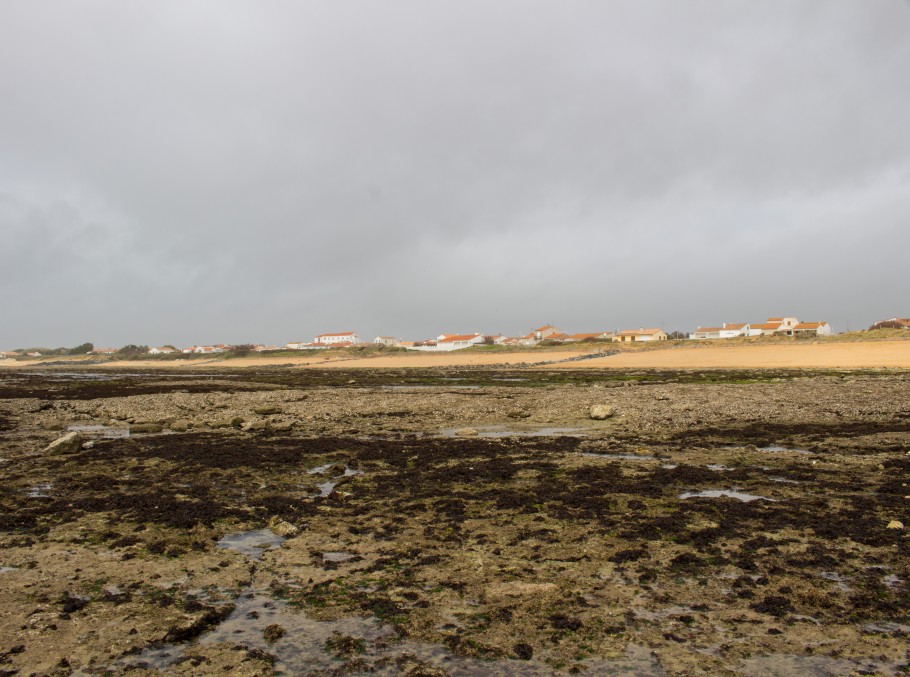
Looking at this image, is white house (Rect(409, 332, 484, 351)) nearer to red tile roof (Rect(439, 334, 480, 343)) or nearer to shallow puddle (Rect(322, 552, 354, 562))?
red tile roof (Rect(439, 334, 480, 343))

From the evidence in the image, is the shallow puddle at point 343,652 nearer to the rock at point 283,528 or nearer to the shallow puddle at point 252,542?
the shallow puddle at point 252,542

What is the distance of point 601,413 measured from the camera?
2531 cm

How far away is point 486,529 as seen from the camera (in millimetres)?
10180

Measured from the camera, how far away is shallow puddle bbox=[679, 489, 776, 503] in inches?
459

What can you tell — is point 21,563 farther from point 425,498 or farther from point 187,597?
point 425,498

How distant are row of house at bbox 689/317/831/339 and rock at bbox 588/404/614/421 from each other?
423ft

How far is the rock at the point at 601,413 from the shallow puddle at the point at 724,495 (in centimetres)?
1269

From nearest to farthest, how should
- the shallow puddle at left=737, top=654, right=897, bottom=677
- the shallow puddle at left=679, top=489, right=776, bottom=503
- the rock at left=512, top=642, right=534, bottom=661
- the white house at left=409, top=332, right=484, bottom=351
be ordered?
the shallow puddle at left=737, top=654, right=897, bottom=677
the rock at left=512, top=642, right=534, bottom=661
the shallow puddle at left=679, top=489, right=776, bottom=503
the white house at left=409, top=332, right=484, bottom=351

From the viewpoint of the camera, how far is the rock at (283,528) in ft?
33.1

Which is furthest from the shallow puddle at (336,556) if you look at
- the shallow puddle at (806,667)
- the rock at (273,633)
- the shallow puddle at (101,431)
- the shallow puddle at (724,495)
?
the shallow puddle at (101,431)

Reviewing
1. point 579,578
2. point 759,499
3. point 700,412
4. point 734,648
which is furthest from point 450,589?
point 700,412

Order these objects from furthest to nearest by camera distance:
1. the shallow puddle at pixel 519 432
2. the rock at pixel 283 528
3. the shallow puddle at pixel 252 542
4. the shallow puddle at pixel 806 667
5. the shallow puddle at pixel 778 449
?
the shallow puddle at pixel 519 432 < the shallow puddle at pixel 778 449 < the rock at pixel 283 528 < the shallow puddle at pixel 252 542 < the shallow puddle at pixel 806 667

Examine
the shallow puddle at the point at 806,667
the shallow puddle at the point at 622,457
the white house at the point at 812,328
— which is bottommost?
the shallow puddle at the point at 622,457

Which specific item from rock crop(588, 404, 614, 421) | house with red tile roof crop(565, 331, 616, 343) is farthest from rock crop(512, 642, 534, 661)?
house with red tile roof crop(565, 331, 616, 343)
